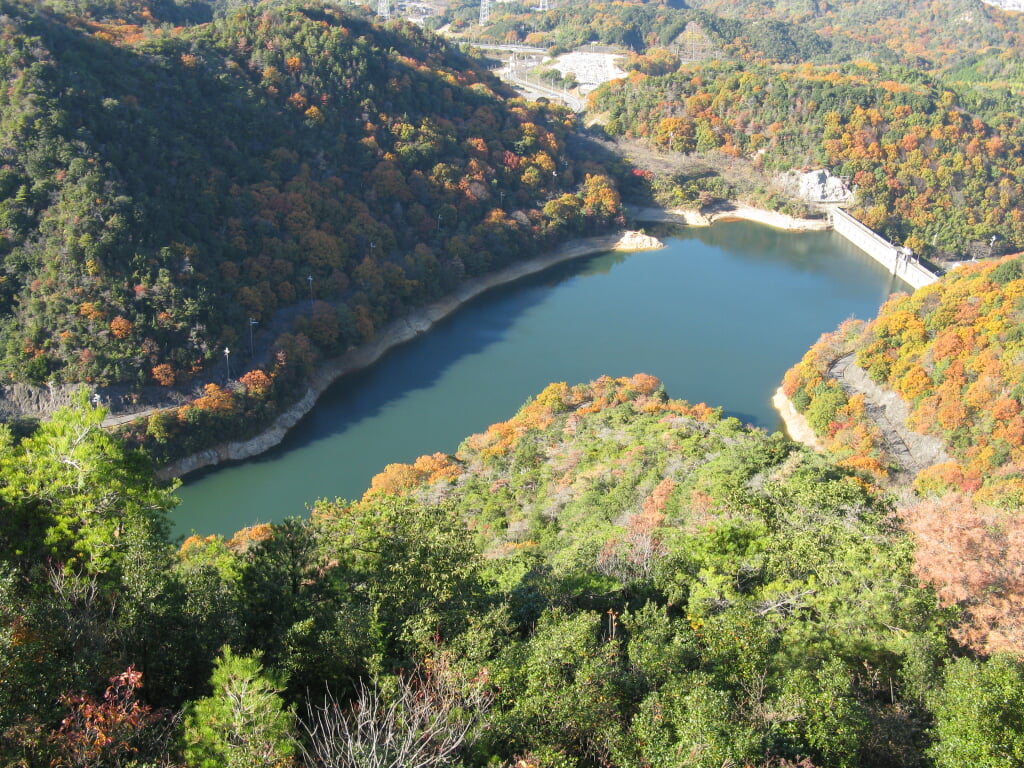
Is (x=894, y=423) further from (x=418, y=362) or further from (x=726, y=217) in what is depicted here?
(x=726, y=217)

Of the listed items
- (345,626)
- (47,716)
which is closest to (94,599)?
(47,716)

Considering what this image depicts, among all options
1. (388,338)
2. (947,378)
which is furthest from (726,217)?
(947,378)

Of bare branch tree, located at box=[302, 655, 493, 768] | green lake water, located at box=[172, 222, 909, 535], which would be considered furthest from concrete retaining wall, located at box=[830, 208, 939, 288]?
bare branch tree, located at box=[302, 655, 493, 768]

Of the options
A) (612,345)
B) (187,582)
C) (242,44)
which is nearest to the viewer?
(187,582)

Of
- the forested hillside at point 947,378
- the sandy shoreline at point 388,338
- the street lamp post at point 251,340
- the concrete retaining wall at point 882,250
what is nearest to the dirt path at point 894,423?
the forested hillside at point 947,378

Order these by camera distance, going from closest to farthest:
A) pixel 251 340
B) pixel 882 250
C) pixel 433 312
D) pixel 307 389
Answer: pixel 251 340, pixel 307 389, pixel 433 312, pixel 882 250

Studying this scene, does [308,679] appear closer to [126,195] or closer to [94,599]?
[94,599]
